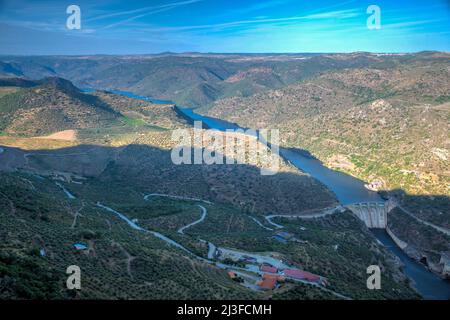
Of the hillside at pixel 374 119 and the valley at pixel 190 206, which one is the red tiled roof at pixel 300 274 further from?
the hillside at pixel 374 119

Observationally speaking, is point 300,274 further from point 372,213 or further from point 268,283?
point 372,213

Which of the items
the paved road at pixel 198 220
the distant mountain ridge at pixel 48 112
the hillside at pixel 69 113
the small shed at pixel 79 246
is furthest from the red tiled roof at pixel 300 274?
the distant mountain ridge at pixel 48 112

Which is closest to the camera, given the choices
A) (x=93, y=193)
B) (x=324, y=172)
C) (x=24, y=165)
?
(x=93, y=193)

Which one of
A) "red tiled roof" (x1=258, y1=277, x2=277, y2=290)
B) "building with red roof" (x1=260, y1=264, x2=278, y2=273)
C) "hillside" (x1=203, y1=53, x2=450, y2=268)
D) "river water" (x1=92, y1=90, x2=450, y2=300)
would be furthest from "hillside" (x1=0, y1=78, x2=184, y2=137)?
"red tiled roof" (x1=258, y1=277, x2=277, y2=290)

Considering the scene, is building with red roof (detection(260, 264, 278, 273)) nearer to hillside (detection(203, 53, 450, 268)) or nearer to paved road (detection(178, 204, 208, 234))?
paved road (detection(178, 204, 208, 234))

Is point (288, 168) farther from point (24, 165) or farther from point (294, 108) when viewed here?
point (294, 108)

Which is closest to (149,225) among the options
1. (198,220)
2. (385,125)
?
(198,220)
